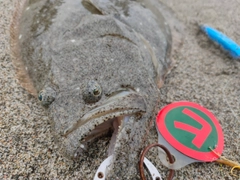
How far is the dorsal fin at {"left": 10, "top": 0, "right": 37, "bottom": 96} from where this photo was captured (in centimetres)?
205

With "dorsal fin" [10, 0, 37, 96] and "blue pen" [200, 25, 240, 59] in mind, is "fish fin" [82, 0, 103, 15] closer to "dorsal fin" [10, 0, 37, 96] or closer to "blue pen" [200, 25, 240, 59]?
"dorsal fin" [10, 0, 37, 96]

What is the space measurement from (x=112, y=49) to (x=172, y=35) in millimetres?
1258

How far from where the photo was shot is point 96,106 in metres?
1.60

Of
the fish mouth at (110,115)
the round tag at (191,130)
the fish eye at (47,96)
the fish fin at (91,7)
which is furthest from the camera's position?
the fish fin at (91,7)

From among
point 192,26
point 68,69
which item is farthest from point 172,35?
point 68,69

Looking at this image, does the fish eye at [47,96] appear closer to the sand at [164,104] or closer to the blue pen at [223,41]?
the sand at [164,104]

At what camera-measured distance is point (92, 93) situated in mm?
1605

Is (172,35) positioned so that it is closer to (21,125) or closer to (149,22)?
(149,22)

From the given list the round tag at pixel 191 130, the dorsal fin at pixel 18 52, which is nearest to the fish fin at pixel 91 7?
the dorsal fin at pixel 18 52

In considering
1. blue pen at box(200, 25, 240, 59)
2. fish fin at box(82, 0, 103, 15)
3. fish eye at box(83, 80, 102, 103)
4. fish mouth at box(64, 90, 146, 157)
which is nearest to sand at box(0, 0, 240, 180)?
blue pen at box(200, 25, 240, 59)

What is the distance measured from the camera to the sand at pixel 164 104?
1.69 meters

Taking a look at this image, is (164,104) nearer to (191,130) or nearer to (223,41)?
(191,130)

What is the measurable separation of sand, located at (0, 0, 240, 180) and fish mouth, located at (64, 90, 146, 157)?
23 centimetres

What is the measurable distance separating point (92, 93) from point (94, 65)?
0.93 feet
